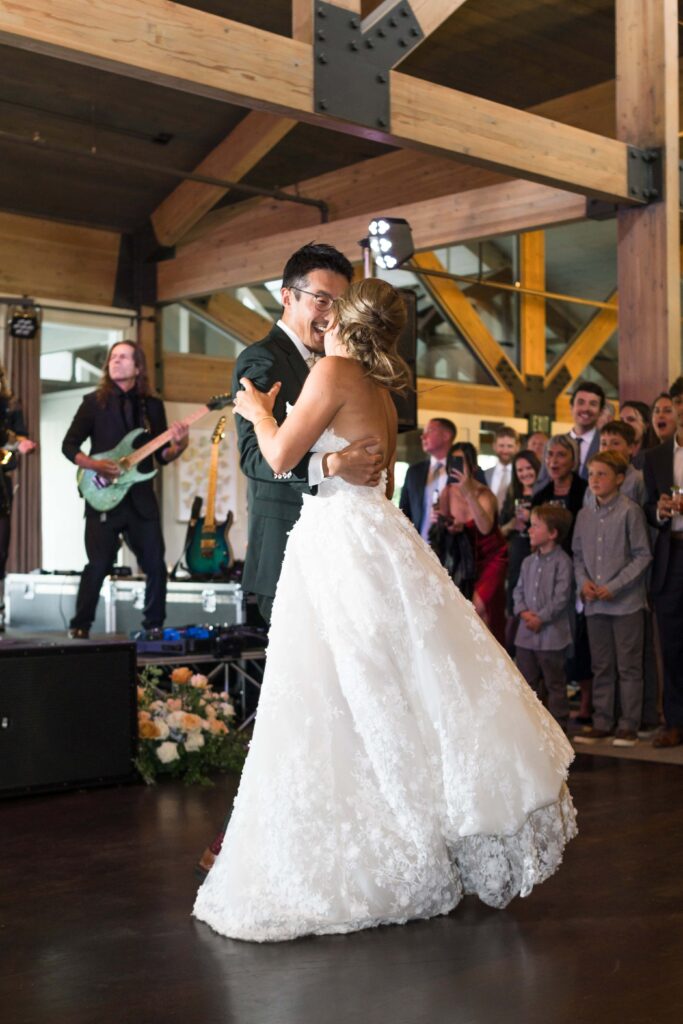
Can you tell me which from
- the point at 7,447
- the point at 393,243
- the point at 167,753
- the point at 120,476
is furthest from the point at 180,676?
the point at 393,243

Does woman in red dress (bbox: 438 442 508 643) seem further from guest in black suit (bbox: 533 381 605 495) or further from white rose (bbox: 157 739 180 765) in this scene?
white rose (bbox: 157 739 180 765)

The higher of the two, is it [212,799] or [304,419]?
[304,419]

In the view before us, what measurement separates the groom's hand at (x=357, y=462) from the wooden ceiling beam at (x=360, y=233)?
4779 mm

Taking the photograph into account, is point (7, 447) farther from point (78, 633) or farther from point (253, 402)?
point (253, 402)

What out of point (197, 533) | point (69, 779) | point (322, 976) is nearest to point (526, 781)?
point (322, 976)

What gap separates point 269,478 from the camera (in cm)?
313

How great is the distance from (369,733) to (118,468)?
4.02m

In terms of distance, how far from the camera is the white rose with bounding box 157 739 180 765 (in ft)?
16.3

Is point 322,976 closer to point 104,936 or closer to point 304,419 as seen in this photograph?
point 104,936

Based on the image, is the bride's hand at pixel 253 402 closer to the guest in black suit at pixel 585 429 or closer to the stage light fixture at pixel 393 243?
the guest in black suit at pixel 585 429

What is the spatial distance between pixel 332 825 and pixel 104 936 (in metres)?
0.60

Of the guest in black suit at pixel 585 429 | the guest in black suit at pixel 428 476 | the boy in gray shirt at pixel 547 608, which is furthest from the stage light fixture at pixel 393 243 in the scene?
the boy in gray shirt at pixel 547 608

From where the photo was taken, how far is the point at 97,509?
660cm

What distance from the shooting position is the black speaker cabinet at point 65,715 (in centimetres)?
464
